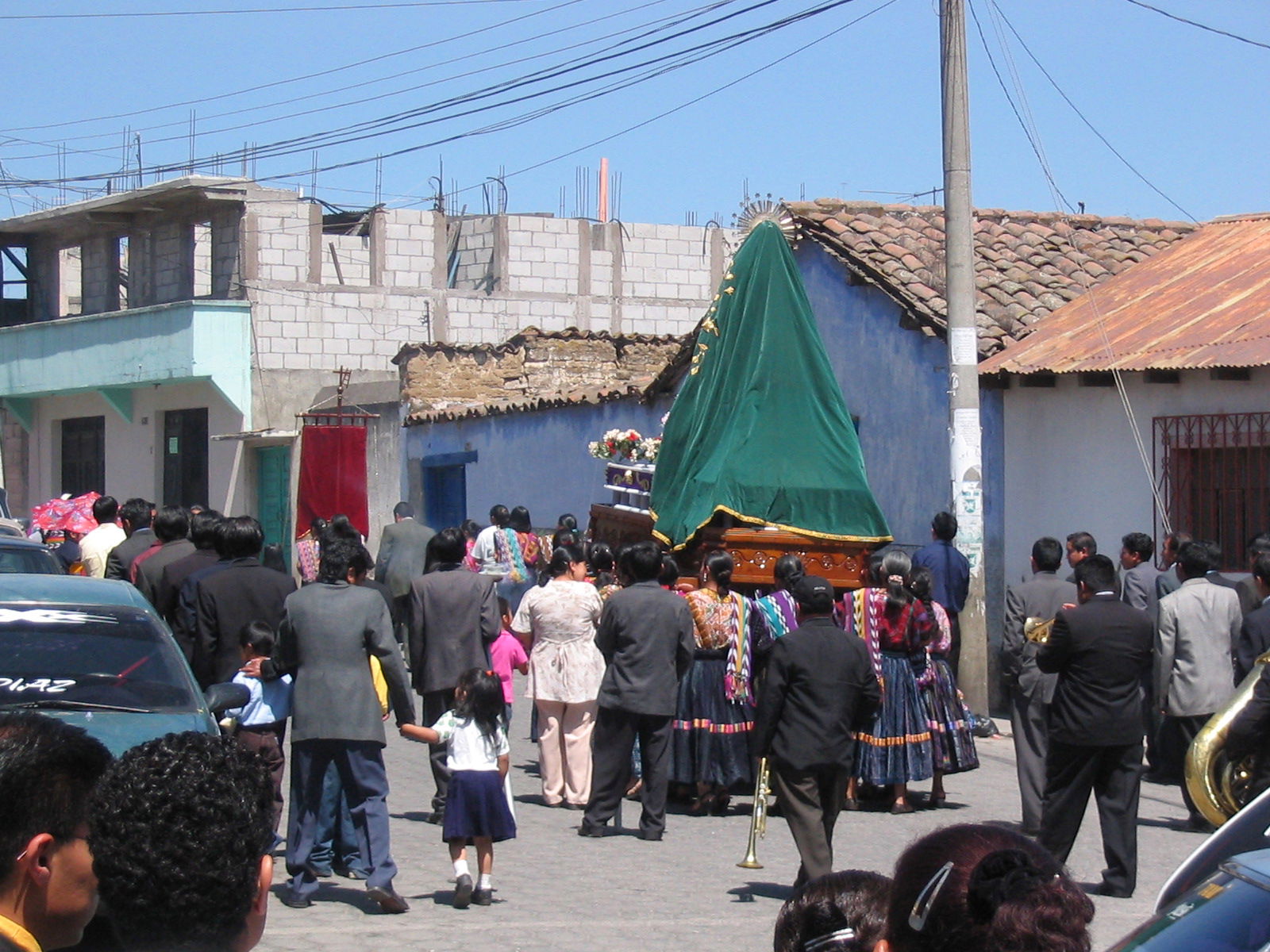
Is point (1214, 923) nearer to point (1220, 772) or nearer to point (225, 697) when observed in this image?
point (1220, 772)

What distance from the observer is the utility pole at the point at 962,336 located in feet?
40.9

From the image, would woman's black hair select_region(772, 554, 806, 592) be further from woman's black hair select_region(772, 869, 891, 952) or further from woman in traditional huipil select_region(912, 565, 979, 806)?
woman's black hair select_region(772, 869, 891, 952)

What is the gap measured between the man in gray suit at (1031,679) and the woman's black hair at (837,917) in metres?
6.09

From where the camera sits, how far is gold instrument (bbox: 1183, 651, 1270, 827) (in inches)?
285

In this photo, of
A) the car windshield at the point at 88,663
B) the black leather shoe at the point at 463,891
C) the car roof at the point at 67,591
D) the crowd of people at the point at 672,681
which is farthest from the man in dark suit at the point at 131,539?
the black leather shoe at the point at 463,891

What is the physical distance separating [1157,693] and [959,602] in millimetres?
2339

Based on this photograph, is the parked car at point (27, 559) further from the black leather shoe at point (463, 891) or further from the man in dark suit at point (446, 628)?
the black leather shoe at point (463, 891)

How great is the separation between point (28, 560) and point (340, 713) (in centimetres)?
431

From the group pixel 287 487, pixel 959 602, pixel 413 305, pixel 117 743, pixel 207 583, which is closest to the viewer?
pixel 117 743

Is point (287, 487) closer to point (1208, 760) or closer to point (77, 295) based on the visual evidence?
point (77, 295)

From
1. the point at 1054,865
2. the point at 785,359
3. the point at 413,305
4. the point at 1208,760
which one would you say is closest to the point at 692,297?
the point at 413,305

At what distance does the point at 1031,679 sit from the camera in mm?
8898

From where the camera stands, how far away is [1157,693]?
10156 mm

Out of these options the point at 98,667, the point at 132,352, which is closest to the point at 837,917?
the point at 98,667
